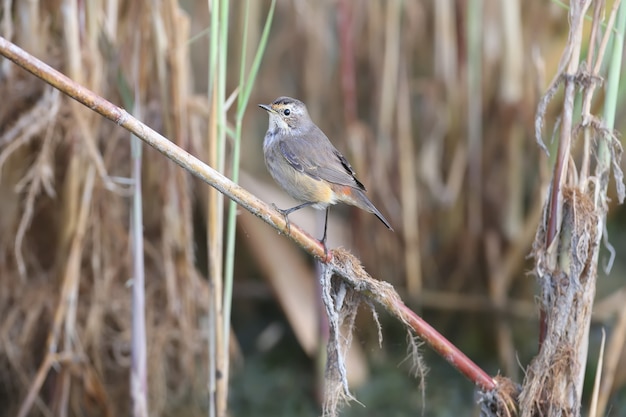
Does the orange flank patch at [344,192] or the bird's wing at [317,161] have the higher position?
the bird's wing at [317,161]

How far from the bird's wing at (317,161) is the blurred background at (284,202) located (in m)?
0.36

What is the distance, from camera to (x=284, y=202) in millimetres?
3701

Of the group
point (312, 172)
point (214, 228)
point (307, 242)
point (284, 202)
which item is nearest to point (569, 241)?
point (307, 242)

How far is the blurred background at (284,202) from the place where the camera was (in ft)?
8.49

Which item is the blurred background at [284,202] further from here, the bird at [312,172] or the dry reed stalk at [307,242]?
the dry reed stalk at [307,242]

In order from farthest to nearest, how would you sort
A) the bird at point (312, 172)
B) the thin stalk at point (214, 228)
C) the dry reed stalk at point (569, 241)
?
the bird at point (312, 172), the thin stalk at point (214, 228), the dry reed stalk at point (569, 241)

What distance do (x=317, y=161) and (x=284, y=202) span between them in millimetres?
1338

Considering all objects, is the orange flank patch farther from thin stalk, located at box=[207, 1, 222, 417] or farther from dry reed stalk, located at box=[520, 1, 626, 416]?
dry reed stalk, located at box=[520, 1, 626, 416]

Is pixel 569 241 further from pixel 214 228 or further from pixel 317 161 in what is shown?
pixel 214 228

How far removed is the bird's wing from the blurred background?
36 centimetres

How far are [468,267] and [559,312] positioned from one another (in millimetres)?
1961

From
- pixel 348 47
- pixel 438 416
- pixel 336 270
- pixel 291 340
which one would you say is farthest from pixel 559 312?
pixel 291 340

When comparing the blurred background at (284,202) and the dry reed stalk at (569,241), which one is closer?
the dry reed stalk at (569,241)

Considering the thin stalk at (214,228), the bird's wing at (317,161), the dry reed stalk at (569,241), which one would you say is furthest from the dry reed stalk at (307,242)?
the bird's wing at (317,161)
